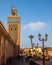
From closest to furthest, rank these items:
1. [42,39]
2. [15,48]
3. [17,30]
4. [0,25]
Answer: [42,39] → [0,25] → [15,48] → [17,30]

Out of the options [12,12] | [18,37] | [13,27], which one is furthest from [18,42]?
[12,12]

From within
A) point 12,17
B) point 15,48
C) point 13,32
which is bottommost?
point 15,48

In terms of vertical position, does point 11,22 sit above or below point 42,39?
above

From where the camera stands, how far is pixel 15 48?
67.5 m

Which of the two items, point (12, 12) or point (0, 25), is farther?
point (12, 12)

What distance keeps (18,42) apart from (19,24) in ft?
20.7

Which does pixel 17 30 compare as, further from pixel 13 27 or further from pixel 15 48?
pixel 15 48

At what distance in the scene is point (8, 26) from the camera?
7538cm

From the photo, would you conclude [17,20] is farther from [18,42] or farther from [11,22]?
[18,42]

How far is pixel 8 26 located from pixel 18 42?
25.2 ft

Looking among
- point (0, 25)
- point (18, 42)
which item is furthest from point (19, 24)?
point (0, 25)

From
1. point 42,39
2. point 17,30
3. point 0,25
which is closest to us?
point 42,39

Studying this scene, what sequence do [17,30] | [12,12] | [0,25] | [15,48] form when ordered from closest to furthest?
[0,25] < [15,48] < [17,30] < [12,12]

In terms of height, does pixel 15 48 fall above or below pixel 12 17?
below
